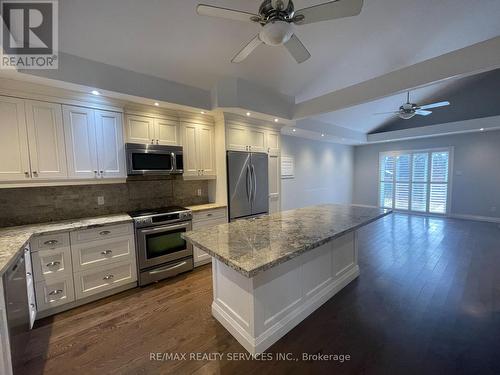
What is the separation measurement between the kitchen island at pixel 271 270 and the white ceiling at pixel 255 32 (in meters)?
2.17

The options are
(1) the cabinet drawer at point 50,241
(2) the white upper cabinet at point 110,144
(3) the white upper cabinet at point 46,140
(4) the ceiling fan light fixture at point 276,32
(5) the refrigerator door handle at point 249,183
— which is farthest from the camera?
(5) the refrigerator door handle at point 249,183

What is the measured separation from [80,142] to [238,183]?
217cm

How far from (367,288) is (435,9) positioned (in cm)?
363

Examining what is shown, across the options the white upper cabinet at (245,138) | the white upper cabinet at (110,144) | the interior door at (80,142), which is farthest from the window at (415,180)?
the interior door at (80,142)

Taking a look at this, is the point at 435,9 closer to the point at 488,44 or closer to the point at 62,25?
the point at 488,44

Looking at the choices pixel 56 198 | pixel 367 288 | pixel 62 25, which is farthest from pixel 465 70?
pixel 56 198

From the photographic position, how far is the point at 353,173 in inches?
319

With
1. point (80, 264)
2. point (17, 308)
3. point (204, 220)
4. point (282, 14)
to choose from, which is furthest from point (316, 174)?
point (17, 308)

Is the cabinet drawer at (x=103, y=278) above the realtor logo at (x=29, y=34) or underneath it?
underneath

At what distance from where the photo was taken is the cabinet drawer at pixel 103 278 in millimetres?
2375

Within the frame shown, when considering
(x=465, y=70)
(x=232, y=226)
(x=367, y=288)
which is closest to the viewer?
(x=232, y=226)

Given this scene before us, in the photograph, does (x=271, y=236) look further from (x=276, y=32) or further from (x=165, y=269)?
(x=165, y=269)

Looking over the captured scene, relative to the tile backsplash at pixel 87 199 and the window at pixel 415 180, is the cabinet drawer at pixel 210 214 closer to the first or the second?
the tile backsplash at pixel 87 199

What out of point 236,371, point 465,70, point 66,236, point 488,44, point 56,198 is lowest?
point 236,371
